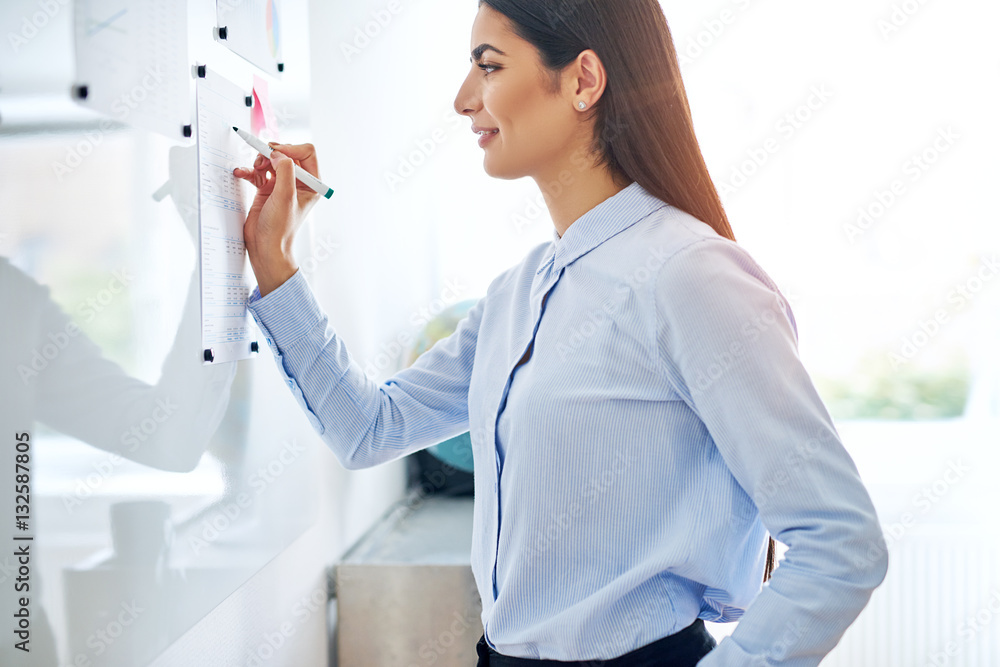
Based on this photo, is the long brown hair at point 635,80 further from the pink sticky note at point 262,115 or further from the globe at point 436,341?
the globe at point 436,341

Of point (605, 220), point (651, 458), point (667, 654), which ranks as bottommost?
point (667, 654)

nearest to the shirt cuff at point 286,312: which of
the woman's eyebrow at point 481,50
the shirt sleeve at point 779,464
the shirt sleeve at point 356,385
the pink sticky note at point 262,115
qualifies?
the shirt sleeve at point 356,385

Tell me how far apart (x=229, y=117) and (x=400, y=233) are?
41.8 inches

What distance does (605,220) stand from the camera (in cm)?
90

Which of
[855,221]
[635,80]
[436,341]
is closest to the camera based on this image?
[635,80]

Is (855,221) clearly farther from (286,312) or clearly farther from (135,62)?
(135,62)

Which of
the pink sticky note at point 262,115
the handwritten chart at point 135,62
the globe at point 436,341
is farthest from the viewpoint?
the globe at point 436,341

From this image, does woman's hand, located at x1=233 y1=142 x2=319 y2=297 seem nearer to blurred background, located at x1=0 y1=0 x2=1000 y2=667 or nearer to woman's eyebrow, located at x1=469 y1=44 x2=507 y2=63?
woman's eyebrow, located at x1=469 y1=44 x2=507 y2=63

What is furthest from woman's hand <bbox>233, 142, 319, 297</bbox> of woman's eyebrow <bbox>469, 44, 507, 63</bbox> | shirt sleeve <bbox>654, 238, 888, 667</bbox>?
shirt sleeve <bbox>654, 238, 888, 667</bbox>

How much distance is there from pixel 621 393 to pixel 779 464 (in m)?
0.17

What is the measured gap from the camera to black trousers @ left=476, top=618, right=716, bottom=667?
0.79 m

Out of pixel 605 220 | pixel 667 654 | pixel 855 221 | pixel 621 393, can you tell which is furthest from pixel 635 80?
Answer: pixel 855 221

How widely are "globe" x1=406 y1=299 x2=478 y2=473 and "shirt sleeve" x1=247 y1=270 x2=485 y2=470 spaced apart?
685mm

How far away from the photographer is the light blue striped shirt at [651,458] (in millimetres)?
708
